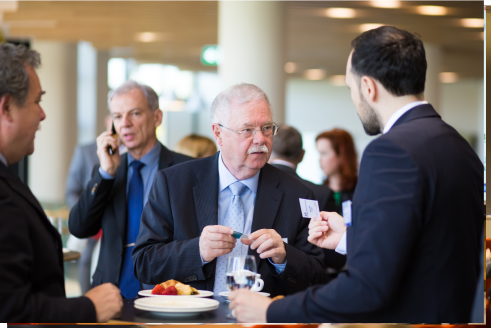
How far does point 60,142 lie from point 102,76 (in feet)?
8.09

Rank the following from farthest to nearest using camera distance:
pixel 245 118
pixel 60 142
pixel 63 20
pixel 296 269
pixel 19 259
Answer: pixel 60 142 → pixel 63 20 → pixel 245 118 → pixel 296 269 → pixel 19 259

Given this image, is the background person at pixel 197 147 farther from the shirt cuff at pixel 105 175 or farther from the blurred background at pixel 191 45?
the shirt cuff at pixel 105 175

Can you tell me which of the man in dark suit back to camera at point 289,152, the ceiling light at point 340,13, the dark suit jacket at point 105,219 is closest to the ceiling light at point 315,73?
the ceiling light at point 340,13

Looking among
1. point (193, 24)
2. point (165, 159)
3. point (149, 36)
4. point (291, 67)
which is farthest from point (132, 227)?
point (291, 67)

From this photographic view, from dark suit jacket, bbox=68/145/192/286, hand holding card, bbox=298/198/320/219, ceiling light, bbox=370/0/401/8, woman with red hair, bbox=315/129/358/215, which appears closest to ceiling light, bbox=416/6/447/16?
ceiling light, bbox=370/0/401/8

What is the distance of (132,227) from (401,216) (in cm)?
210

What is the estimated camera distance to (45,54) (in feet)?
41.0

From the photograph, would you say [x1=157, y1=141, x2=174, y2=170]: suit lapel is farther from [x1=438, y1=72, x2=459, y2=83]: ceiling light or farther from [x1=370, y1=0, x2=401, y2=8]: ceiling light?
[x1=438, y1=72, x2=459, y2=83]: ceiling light

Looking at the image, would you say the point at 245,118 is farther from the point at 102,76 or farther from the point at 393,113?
the point at 102,76

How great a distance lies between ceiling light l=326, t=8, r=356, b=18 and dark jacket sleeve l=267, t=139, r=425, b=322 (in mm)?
7946

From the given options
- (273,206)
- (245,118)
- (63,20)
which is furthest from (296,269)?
(63,20)

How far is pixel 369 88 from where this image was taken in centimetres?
175

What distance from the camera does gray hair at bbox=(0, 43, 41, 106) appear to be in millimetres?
1647

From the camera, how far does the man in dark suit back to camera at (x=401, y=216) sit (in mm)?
1551
